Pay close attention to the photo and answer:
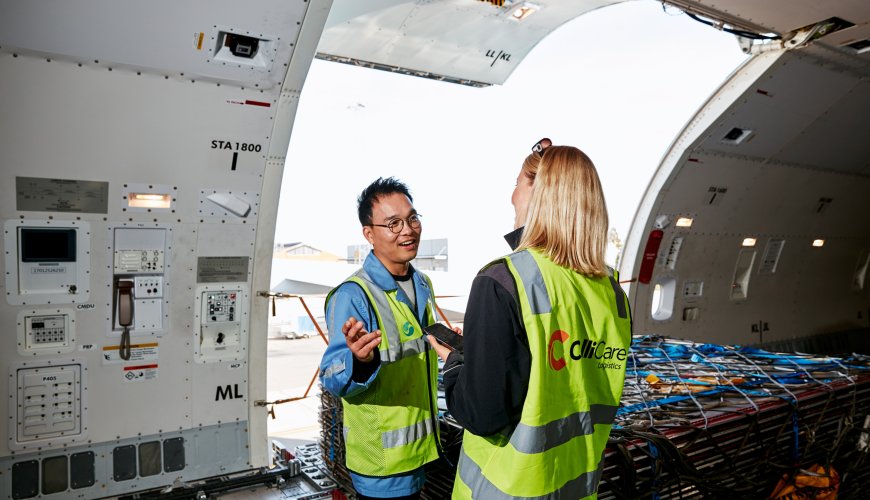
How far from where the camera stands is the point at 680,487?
11.4ft

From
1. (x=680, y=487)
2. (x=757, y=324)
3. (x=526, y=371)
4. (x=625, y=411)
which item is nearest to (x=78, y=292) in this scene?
(x=526, y=371)

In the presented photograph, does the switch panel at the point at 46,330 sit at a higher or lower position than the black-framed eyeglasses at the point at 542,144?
lower

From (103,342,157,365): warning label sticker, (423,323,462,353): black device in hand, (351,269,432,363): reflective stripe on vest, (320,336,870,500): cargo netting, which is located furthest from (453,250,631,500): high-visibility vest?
(103,342,157,365): warning label sticker

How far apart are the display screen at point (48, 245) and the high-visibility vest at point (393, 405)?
2.19 metres

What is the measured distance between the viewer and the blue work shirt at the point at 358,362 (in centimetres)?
264

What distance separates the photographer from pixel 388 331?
2943 mm

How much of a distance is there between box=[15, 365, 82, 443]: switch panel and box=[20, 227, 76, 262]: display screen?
0.73 metres

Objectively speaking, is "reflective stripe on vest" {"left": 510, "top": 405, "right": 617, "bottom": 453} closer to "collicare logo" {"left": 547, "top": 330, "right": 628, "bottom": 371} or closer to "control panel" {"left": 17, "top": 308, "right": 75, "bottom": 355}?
"collicare logo" {"left": 547, "top": 330, "right": 628, "bottom": 371}

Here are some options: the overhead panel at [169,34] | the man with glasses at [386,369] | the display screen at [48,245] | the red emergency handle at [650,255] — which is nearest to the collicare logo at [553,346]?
the man with glasses at [386,369]

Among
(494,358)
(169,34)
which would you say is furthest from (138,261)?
(494,358)

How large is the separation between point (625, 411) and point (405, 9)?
3.81 m

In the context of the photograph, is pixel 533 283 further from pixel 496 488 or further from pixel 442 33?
pixel 442 33

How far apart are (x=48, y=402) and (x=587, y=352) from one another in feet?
12.0

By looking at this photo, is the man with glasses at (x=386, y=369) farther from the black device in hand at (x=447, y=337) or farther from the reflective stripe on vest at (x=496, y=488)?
the reflective stripe on vest at (x=496, y=488)
